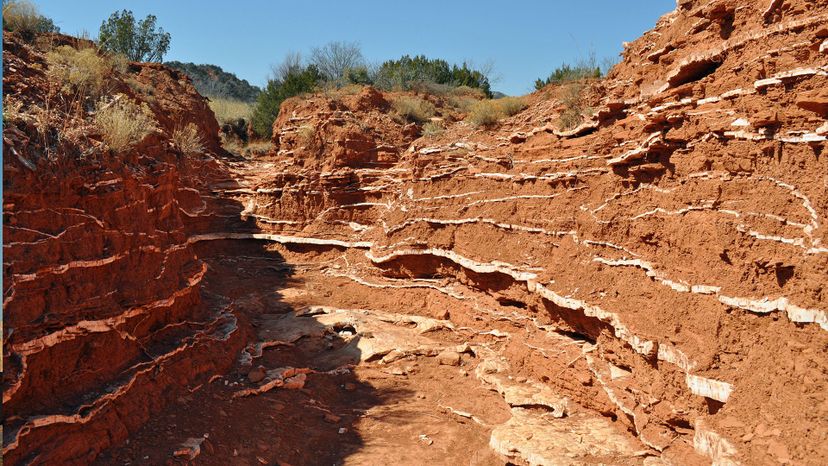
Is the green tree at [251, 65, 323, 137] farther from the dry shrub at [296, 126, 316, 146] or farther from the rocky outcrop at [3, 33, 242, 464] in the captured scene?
the rocky outcrop at [3, 33, 242, 464]

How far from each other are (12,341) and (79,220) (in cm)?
162

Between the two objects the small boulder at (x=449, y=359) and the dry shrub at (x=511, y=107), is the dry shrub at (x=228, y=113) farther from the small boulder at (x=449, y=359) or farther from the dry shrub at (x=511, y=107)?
the small boulder at (x=449, y=359)

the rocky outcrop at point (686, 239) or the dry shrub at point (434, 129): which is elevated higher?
the dry shrub at point (434, 129)

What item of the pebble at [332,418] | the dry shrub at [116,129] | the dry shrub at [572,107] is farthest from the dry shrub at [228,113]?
the pebble at [332,418]

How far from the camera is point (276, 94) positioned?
81.7ft

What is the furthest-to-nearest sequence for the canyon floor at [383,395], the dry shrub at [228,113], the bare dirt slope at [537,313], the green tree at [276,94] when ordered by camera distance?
the dry shrub at [228,113] → the green tree at [276,94] → the canyon floor at [383,395] → the bare dirt slope at [537,313]

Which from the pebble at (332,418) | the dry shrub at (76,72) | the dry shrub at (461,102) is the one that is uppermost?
the dry shrub at (461,102)

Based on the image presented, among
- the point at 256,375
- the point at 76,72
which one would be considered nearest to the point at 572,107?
the point at 256,375

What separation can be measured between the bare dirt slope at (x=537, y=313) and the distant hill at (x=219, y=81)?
3978 cm

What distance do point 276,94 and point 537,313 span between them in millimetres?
19521

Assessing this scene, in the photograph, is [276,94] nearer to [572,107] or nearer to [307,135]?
[307,135]

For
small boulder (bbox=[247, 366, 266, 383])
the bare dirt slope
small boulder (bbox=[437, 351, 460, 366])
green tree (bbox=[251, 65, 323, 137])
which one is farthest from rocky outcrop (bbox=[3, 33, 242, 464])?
green tree (bbox=[251, 65, 323, 137])

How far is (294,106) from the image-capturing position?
763 inches

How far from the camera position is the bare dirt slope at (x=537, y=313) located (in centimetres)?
493
